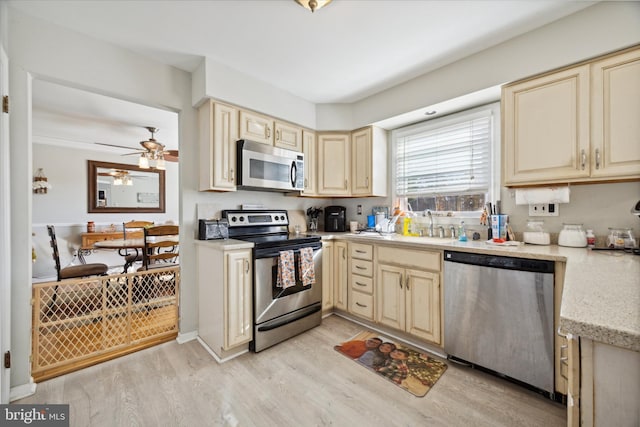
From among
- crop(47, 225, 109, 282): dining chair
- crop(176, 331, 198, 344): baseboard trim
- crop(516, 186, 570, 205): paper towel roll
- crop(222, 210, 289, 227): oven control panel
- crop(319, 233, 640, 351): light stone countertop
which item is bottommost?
crop(176, 331, 198, 344): baseboard trim

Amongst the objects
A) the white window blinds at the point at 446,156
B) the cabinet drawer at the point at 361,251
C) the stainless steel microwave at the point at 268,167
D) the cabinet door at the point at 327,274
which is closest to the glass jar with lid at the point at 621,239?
the white window blinds at the point at 446,156

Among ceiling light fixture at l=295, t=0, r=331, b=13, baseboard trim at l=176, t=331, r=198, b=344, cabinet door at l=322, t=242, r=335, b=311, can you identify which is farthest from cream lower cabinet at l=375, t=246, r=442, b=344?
ceiling light fixture at l=295, t=0, r=331, b=13

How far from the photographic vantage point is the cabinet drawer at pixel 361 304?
8.62ft

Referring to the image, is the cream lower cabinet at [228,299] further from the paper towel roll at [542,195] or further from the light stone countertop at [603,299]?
the paper towel roll at [542,195]

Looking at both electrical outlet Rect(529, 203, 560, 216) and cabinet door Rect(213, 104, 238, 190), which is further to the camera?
cabinet door Rect(213, 104, 238, 190)

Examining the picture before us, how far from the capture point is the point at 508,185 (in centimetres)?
206

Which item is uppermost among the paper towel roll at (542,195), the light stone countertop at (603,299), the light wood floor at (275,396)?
the paper towel roll at (542,195)

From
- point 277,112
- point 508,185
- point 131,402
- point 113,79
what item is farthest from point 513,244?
point 113,79

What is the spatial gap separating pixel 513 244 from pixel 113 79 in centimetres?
340

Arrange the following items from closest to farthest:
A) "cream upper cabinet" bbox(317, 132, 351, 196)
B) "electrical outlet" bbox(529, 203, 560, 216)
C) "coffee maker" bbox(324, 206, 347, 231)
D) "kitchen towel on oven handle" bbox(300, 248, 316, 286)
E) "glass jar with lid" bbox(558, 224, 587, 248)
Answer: "glass jar with lid" bbox(558, 224, 587, 248) < "electrical outlet" bbox(529, 203, 560, 216) < "kitchen towel on oven handle" bbox(300, 248, 316, 286) < "cream upper cabinet" bbox(317, 132, 351, 196) < "coffee maker" bbox(324, 206, 347, 231)

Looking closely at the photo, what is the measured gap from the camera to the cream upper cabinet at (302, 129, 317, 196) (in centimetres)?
313

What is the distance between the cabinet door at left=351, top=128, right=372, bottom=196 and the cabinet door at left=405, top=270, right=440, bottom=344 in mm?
1191

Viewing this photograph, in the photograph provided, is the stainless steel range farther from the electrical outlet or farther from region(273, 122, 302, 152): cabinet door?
the electrical outlet

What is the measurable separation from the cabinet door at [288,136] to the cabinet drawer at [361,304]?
5.80ft
